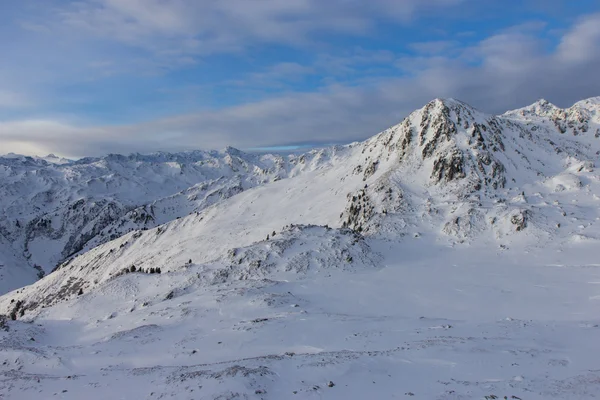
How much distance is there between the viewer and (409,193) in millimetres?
71312

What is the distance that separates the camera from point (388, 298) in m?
36.4

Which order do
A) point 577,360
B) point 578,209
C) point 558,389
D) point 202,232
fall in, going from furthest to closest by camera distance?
1. point 202,232
2. point 578,209
3. point 577,360
4. point 558,389

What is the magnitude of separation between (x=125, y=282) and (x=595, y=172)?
8217 centimetres

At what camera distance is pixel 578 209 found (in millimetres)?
57500

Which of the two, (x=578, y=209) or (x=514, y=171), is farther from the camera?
(x=514, y=171)

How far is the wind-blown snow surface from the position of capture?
1684 cm

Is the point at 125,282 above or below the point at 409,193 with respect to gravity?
below

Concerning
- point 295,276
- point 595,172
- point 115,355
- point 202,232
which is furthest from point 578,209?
point 202,232

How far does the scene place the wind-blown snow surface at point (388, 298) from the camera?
16844 mm

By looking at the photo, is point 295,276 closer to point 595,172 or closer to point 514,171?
point 514,171

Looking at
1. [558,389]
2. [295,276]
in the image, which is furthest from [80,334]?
[558,389]

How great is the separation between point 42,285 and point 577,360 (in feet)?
433

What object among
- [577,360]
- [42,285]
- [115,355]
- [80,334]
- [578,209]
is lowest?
[42,285]

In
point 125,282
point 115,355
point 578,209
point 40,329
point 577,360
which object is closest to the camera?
point 577,360
